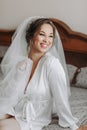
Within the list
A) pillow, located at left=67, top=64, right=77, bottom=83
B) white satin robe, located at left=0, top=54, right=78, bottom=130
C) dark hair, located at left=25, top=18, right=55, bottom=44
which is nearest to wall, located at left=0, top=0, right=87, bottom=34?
pillow, located at left=67, top=64, right=77, bottom=83

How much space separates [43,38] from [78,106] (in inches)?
27.9

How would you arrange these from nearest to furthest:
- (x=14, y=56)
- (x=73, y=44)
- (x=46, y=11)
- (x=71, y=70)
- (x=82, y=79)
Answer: (x=14, y=56) < (x=82, y=79) < (x=71, y=70) < (x=73, y=44) < (x=46, y=11)

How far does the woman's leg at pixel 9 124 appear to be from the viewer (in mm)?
1483

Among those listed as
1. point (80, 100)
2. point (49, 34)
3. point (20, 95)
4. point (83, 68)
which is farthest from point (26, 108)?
point (83, 68)

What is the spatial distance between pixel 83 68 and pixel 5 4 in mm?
1285

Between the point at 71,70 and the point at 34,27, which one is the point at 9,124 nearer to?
the point at 34,27

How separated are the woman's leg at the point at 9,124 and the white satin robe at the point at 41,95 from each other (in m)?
0.03

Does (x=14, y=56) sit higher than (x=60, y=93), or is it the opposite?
(x=14, y=56)

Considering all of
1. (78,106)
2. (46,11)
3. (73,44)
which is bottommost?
(78,106)

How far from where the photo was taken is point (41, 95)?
5.39ft

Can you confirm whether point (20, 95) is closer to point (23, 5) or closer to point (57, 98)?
point (57, 98)

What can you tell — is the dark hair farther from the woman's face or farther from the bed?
the bed

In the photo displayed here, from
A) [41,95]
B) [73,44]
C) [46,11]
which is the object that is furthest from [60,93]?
[46,11]

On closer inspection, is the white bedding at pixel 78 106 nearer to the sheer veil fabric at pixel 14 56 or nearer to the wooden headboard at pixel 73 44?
the sheer veil fabric at pixel 14 56
